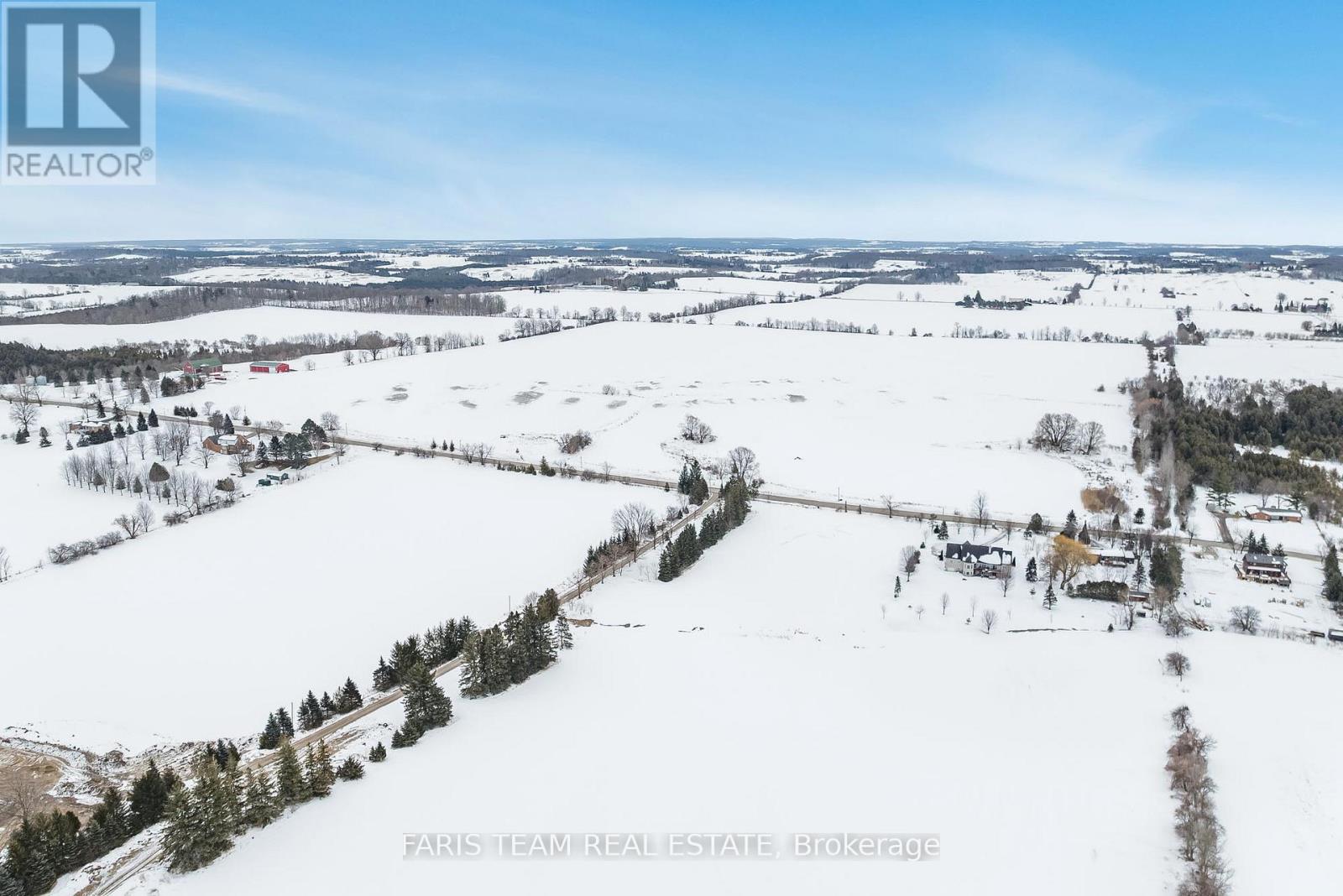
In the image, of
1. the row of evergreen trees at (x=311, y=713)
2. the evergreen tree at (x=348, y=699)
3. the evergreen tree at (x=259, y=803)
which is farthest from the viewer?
the evergreen tree at (x=348, y=699)

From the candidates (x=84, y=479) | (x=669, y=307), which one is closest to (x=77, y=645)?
(x=84, y=479)

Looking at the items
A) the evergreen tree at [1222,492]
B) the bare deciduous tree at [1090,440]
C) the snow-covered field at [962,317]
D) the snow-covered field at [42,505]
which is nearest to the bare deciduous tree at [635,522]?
the snow-covered field at [42,505]

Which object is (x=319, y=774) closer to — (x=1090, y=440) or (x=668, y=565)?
(x=668, y=565)

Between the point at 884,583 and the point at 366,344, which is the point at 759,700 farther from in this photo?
the point at 366,344

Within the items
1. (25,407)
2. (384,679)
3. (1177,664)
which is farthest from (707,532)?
(25,407)

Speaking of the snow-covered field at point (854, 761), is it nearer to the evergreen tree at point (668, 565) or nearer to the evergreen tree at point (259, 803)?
the evergreen tree at point (259, 803)

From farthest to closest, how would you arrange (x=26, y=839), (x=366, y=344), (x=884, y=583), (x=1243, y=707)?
(x=366, y=344)
(x=884, y=583)
(x=1243, y=707)
(x=26, y=839)
